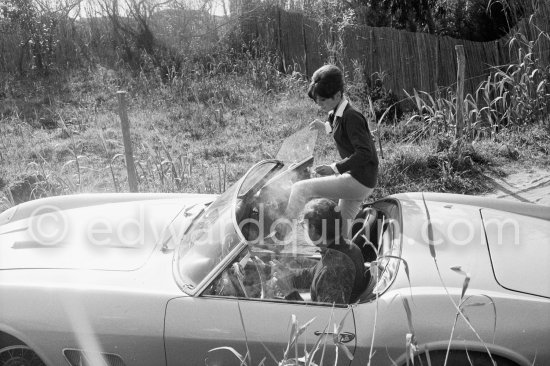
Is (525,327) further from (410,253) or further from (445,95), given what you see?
(445,95)

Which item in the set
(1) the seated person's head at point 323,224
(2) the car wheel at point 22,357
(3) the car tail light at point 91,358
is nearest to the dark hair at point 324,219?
(1) the seated person's head at point 323,224

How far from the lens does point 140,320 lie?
2.70 m

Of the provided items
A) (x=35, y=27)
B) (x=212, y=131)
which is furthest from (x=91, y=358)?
(x=35, y=27)

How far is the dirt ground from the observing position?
→ 18.8 ft

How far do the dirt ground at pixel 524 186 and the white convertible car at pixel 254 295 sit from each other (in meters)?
2.58

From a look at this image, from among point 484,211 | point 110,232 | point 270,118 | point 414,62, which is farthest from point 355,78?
point 110,232

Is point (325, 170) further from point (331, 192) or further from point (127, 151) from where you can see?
point (127, 151)

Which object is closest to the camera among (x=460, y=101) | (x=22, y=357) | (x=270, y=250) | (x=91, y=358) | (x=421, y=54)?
(x=91, y=358)

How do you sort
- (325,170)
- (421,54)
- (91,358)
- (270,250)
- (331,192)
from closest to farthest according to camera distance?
1. (91,358)
2. (270,250)
3. (331,192)
4. (325,170)
5. (421,54)

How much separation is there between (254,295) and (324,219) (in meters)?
0.51

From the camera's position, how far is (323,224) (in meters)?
2.88

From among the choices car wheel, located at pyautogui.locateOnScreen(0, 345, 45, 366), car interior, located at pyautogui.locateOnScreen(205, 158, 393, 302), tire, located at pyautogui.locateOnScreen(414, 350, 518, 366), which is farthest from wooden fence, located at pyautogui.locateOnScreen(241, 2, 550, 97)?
car wheel, located at pyautogui.locateOnScreen(0, 345, 45, 366)

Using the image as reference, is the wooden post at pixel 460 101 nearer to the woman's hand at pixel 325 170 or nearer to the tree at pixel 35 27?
the woman's hand at pixel 325 170

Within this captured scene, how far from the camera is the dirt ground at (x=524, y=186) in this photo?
5742mm
